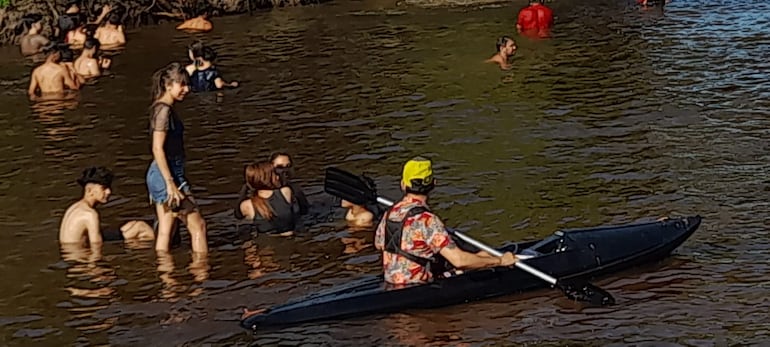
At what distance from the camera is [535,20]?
915 inches

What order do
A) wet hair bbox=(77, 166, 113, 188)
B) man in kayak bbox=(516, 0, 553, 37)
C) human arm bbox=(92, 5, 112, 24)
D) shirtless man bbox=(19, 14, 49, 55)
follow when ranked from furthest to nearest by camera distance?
human arm bbox=(92, 5, 112, 24) < man in kayak bbox=(516, 0, 553, 37) < shirtless man bbox=(19, 14, 49, 55) < wet hair bbox=(77, 166, 113, 188)

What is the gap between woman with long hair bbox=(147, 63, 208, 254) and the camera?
9609 mm

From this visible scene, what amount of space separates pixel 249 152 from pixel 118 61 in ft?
26.4

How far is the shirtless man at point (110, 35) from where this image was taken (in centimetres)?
2380

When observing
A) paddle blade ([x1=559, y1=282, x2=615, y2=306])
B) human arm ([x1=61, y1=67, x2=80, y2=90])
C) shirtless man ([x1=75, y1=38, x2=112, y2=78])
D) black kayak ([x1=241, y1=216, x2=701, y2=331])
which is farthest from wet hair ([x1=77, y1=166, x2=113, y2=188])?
shirtless man ([x1=75, y1=38, x2=112, y2=78])

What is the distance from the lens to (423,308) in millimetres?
8906

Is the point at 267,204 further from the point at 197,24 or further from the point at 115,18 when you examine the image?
the point at 197,24

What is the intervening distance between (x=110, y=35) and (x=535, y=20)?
8.65 m

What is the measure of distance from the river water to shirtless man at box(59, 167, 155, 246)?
0.26 m

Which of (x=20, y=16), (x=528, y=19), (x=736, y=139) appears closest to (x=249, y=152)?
(x=736, y=139)

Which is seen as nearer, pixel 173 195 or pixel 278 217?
pixel 173 195

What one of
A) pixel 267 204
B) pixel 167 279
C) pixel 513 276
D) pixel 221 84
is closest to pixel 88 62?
pixel 221 84

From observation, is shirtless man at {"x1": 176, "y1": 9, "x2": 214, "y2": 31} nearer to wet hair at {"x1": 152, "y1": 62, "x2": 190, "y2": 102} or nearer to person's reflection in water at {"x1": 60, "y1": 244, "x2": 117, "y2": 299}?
person's reflection in water at {"x1": 60, "y1": 244, "x2": 117, "y2": 299}

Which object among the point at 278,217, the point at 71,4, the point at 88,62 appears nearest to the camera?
the point at 278,217
